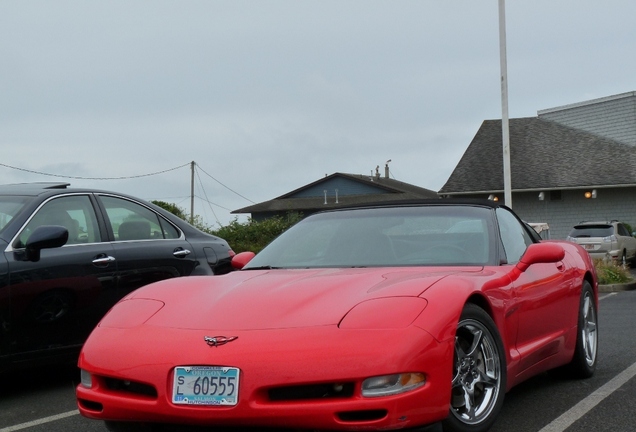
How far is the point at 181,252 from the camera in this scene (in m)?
7.79

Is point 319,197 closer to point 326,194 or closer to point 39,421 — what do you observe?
point 326,194

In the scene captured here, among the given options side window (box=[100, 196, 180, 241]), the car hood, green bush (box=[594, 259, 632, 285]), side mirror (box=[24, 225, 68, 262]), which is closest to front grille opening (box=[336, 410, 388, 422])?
the car hood

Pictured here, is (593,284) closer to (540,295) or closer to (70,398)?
(540,295)

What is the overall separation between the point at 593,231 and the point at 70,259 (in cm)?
2478

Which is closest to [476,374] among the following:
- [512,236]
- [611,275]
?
[512,236]

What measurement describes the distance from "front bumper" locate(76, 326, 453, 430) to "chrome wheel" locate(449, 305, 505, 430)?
0.33 metres

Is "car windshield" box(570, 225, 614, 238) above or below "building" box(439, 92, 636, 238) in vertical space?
below

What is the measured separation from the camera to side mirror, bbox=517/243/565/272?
536 centimetres

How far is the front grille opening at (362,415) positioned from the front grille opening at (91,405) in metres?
1.16

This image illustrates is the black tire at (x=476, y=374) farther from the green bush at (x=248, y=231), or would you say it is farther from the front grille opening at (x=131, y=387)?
the green bush at (x=248, y=231)

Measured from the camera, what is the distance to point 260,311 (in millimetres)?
4332

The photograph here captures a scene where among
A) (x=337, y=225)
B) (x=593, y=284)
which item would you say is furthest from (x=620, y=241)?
(x=337, y=225)

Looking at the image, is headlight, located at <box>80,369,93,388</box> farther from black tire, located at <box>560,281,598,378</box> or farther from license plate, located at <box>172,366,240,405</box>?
black tire, located at <box>560,281,598,378</box>

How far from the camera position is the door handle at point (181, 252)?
773 centimetres
